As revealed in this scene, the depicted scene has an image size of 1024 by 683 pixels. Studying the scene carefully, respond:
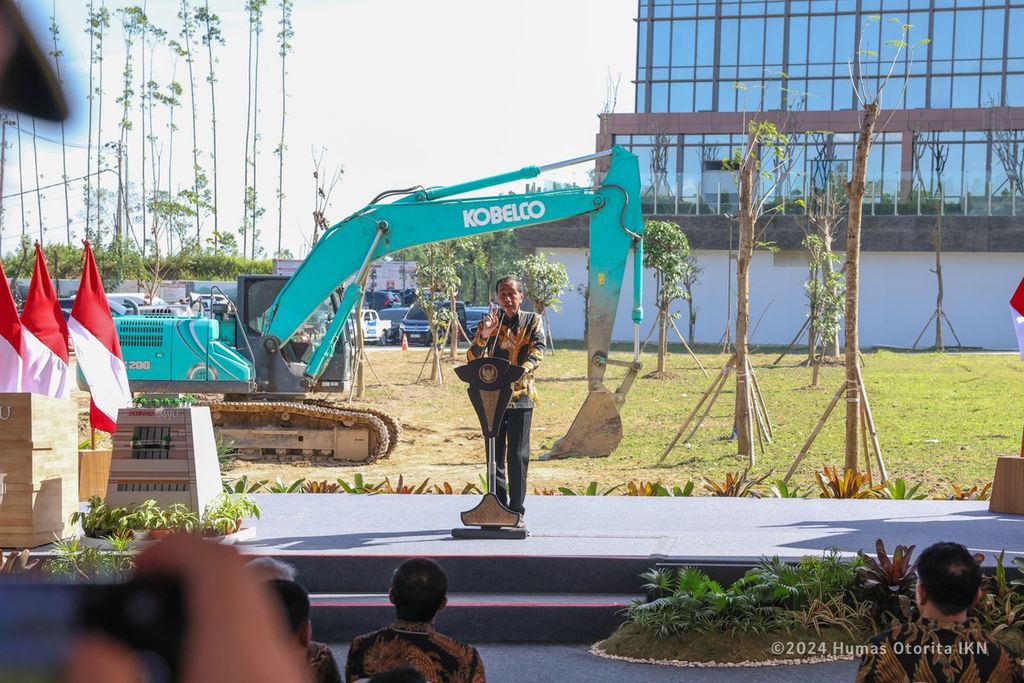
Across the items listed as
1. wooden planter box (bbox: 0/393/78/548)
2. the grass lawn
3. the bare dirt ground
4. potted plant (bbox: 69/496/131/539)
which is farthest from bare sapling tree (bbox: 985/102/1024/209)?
potted plant (bbox: 69/496/131/539)

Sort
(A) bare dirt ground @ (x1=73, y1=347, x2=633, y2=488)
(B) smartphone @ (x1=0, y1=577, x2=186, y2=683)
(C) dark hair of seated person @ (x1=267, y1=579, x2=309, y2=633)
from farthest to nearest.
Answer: (A) bare dirt ground @ (x1=73, y1=347, x2=633, y2=488) → (C) dark hair of seated person @ (x1=267, y1=579, x2=309, y2=633) → (B) smartphone @ (x1=0, y1=577, x2=186, y2=683)

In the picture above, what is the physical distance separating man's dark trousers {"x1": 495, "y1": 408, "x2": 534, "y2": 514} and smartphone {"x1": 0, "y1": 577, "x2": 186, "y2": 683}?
27.7ft

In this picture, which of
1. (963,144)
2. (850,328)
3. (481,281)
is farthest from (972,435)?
(481,281)

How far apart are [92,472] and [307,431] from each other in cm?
631

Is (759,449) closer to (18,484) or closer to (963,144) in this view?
(18,484)

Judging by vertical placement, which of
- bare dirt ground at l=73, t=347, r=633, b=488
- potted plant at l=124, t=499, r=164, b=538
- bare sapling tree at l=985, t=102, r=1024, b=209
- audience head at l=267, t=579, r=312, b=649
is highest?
bare sapling tree at l=985, t=102, r=1024, b=209

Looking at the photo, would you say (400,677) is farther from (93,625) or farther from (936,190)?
(936,190)

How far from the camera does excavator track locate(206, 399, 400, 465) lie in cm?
1652

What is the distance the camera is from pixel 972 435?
1778 cm

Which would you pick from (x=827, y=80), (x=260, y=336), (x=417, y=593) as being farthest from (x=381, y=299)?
(x=417, y=593)

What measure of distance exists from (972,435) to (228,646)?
1842cm

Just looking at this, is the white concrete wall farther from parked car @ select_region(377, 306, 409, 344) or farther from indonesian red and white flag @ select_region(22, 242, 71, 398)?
indonesian red and white flag @ select_region(22, 242, 71, 398)

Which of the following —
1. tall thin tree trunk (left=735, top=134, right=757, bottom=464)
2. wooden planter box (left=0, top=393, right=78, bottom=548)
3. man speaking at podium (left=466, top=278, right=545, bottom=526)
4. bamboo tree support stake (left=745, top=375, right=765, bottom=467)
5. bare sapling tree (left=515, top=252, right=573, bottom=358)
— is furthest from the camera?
bare sapling tree (left=515, top=252, right=573, bottom=358)

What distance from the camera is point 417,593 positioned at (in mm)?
3678
